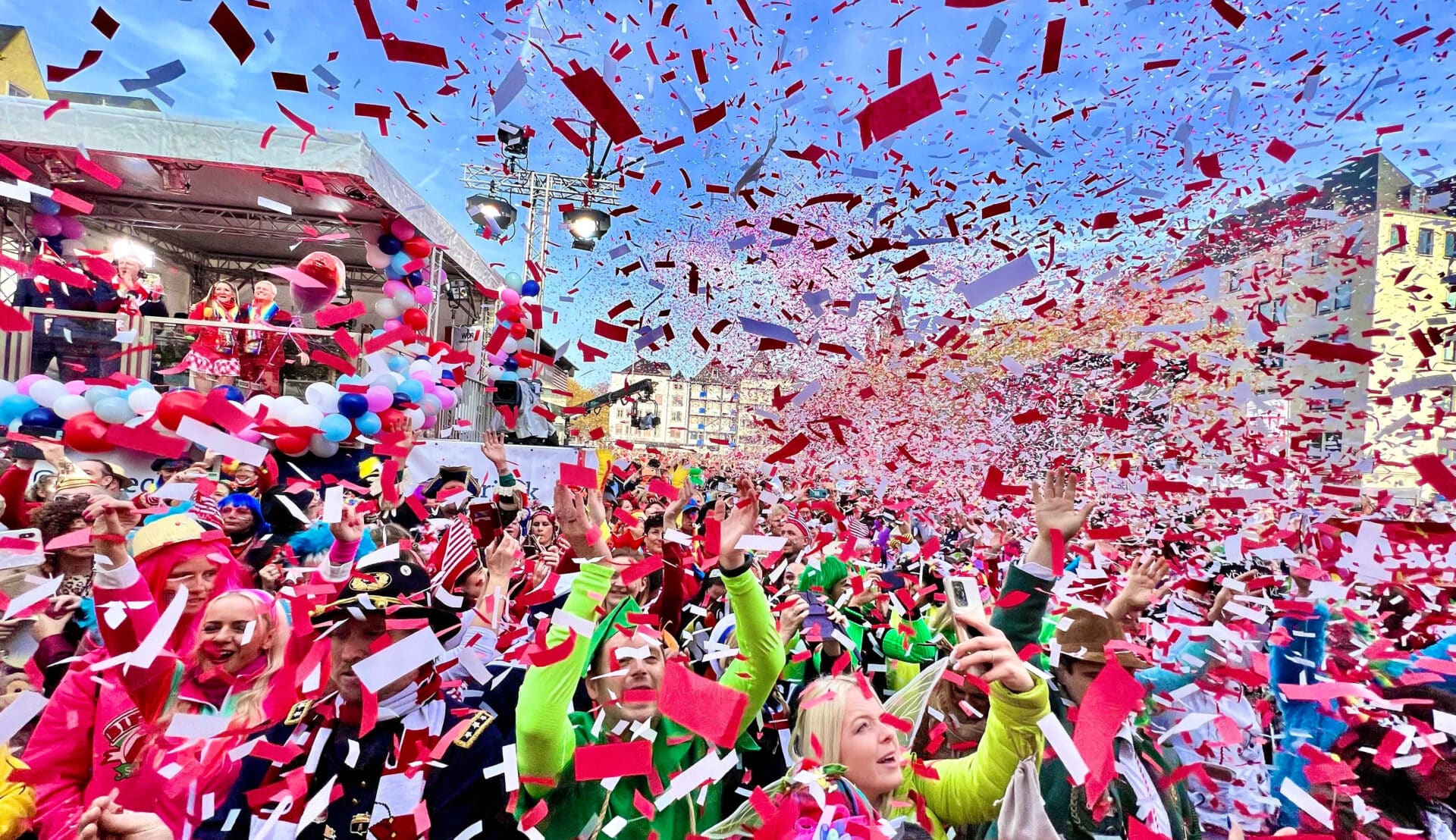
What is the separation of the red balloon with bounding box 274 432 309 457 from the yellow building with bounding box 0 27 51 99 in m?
16.0

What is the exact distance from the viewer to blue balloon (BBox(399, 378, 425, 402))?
575 centimetres

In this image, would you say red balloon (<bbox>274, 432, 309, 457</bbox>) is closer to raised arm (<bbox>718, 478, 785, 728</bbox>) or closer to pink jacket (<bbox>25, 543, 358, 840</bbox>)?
pink jacket (<bbox>25, 543, 358, 840</bbox>)

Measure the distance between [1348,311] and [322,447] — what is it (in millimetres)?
6296

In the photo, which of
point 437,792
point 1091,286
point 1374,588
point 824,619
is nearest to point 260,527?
point 437,792

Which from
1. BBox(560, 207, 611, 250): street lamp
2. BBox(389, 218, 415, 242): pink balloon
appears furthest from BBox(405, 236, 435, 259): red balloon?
BBox(560, 207, 611, 250): street lamp

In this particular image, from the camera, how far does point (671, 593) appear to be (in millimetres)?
3195

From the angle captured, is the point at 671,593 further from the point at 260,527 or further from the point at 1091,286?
the point at 260,527

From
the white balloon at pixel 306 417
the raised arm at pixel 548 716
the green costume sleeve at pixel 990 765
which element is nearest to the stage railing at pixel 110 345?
the white balloon at pixel 306 417

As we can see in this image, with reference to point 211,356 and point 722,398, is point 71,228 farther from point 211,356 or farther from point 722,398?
point 722,398

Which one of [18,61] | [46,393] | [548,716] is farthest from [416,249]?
[18,61]

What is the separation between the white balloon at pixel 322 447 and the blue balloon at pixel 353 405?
0.26 meters

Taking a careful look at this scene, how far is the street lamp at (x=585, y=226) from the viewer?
2422 mm

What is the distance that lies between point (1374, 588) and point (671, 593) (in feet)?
9.89

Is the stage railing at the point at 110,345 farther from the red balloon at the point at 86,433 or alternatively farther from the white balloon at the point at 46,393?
the red balloon at the point at 86,433
